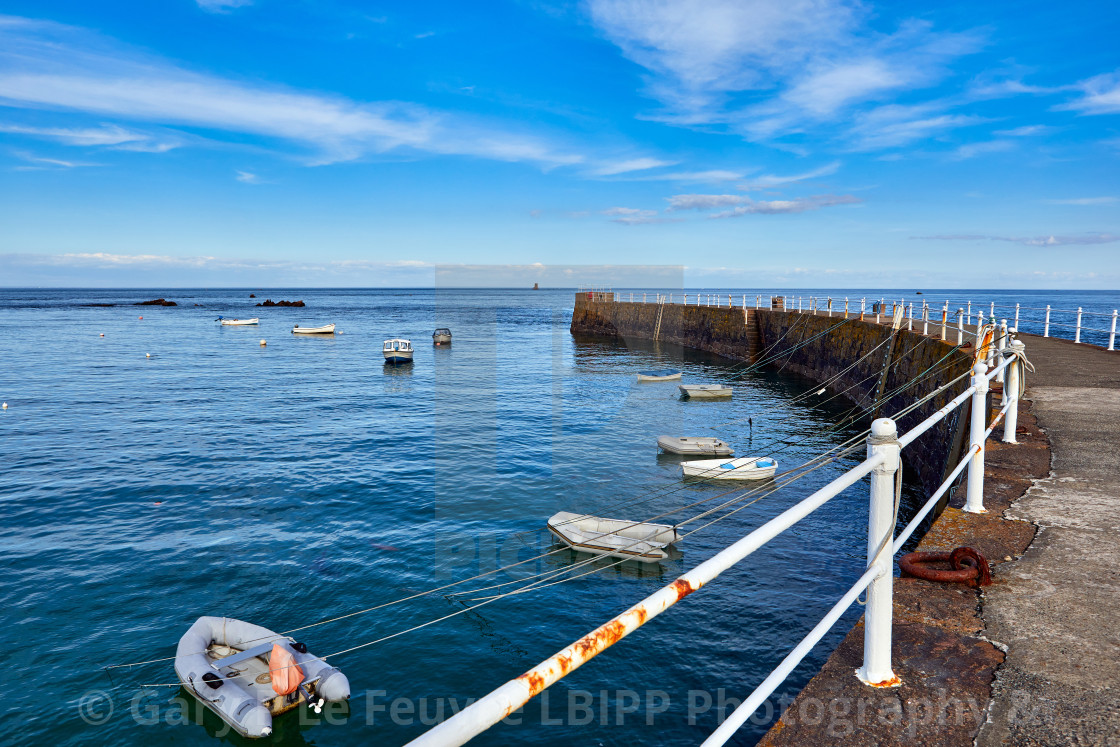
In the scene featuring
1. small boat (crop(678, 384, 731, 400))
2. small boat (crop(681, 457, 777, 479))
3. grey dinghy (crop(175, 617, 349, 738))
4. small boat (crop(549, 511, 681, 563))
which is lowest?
grey dinghy (crop(175, 617, 349, 738))

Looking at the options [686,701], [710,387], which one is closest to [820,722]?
[686,701]

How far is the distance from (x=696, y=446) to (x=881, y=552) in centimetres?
1972

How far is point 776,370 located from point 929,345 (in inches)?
849

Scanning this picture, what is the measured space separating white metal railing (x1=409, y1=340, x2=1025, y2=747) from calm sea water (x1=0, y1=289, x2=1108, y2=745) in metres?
5.89

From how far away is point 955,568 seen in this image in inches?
191

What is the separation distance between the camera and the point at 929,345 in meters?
21.7

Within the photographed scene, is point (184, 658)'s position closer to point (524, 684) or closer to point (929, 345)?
point (524, 684)

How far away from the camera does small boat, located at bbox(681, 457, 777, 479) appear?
19.6 m

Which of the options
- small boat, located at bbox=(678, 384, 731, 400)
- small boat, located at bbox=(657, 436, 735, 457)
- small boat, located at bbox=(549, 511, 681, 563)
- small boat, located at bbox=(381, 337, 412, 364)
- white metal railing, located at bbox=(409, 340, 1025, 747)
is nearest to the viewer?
white metal railing, located at bbox=(409, 340, 1025, 747)

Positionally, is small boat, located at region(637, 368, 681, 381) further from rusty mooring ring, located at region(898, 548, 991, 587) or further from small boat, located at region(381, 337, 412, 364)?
rusty mooring ring, located at region(898, 548, 991, 587)

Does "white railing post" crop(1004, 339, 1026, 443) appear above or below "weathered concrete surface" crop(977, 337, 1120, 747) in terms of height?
above

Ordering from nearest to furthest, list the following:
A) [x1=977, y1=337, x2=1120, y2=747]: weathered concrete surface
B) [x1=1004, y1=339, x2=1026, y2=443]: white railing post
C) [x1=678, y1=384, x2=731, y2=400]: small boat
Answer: [x1=977, y1=337, x2=1120, y2=747]: weathered concrete surface, [x1=1004, y1=339, x2=1026, y2=443]: white railing post, [x1=678, y1=384, x2=731, y2=400]: small boat

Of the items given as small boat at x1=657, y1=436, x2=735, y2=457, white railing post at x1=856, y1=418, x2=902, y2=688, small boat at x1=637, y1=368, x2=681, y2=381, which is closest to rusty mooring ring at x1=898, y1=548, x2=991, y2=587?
white railing post at x1=856, y1=418, x2=902, y2=688

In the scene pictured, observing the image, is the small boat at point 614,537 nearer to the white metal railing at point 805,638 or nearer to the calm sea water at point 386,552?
the calm sea water at point 386,552
